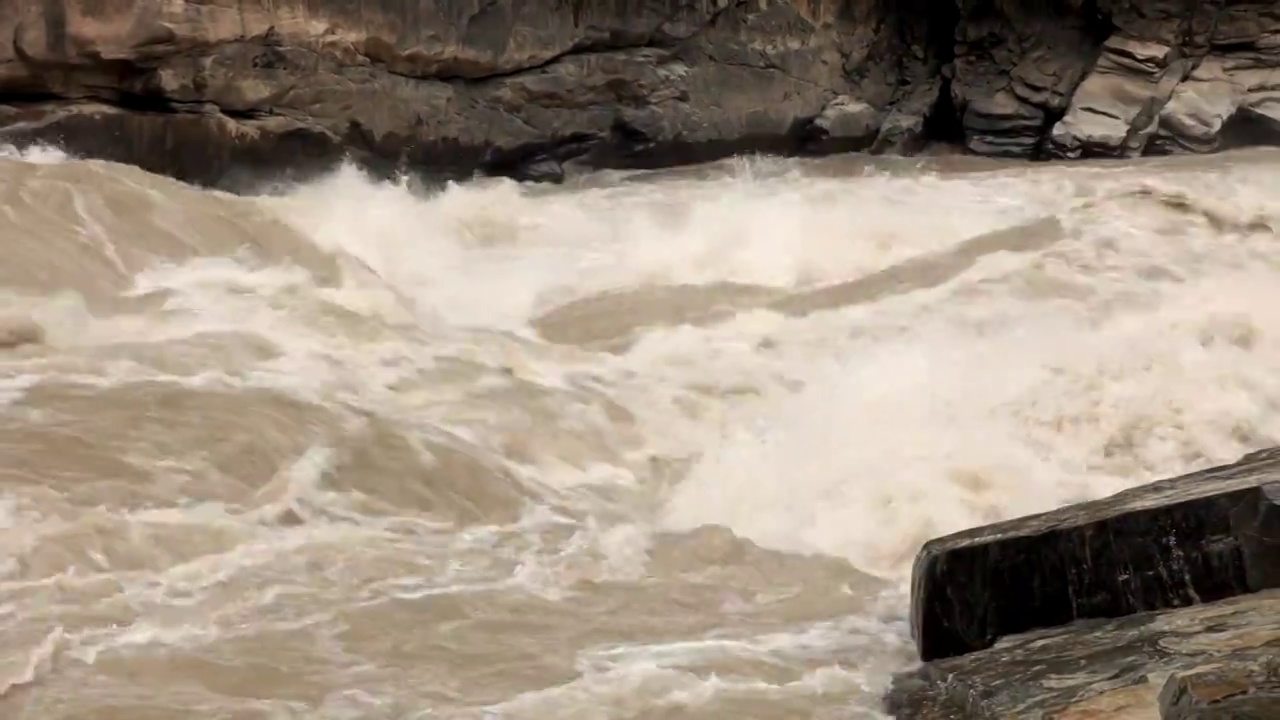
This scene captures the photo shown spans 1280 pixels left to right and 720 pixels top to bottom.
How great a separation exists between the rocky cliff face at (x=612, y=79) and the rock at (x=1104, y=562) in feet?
18.9

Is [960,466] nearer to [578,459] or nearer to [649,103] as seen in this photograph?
[578,459]

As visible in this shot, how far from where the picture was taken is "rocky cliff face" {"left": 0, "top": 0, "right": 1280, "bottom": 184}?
7.51 metres

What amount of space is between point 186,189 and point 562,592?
12.5 ft

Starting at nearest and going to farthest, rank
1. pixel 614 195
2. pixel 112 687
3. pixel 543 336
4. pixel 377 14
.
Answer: pixel 112 687
pixel 543 336
pixel 377 14
pixel 614 195

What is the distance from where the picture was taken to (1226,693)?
2266 mm

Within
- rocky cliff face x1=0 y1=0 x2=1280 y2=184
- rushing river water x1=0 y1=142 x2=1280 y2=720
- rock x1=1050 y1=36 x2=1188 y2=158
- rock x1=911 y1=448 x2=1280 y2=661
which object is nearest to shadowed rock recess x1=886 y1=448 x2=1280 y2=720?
rock x1=911 y1=448 x2=1280 y2=661

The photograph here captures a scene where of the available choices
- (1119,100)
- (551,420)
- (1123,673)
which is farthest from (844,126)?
(1123,673)

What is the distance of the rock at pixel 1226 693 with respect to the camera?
2.20 metres

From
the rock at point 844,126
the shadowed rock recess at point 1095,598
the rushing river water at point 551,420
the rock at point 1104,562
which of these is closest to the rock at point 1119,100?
the rock at point 844,126

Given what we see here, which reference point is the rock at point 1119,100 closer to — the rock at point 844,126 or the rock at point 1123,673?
the rock at point 844,126

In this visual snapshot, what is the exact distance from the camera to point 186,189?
22.0 feet

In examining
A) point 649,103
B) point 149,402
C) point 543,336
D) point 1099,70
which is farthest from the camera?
point 1099,70

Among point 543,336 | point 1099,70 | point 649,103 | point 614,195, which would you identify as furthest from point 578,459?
point 1099,70

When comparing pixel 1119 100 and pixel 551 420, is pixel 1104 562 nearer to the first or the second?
pixel 551 420
